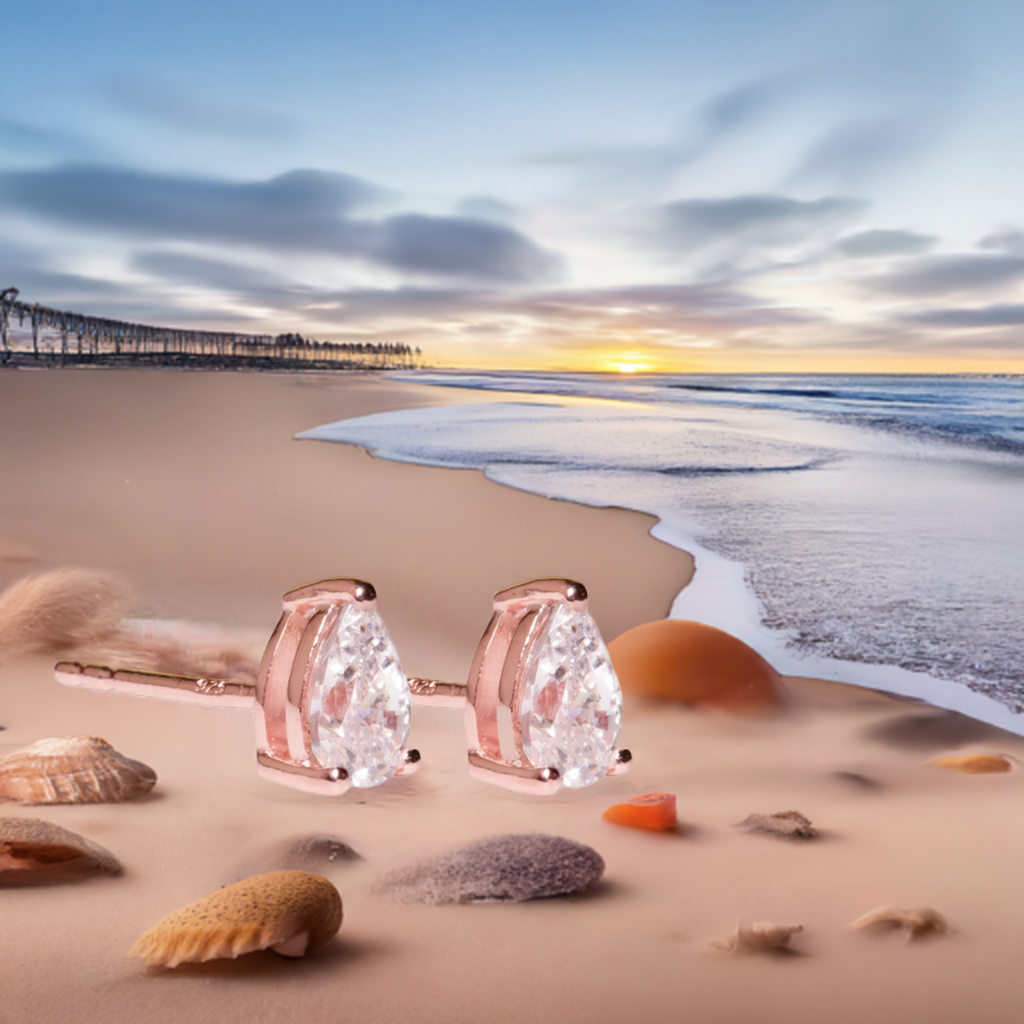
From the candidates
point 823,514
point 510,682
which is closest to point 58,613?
point 510,682

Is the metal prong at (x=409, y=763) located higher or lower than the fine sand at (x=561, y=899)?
higher

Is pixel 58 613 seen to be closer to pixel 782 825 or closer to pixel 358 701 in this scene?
pixel 358 701

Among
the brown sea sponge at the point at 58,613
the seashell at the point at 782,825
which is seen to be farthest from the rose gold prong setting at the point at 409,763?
the brown sea sponge at the point at 58,613

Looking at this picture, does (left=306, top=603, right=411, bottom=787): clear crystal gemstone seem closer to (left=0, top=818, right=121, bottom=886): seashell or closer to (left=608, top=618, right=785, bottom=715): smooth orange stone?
(left=0, top=818, right=121, bottom=886): seashell

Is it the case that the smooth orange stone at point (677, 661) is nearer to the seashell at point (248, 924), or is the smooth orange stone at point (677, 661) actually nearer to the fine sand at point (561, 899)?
the fine sand at point (561, 899)

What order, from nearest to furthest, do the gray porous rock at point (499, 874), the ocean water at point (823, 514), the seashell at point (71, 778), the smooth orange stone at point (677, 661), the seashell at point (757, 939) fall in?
the seashell at point (757, 939), the gray porous rock at point (499, 874), the seashell at point (71, 778), the smooth orange stone at point (677, 661), the ocean water at point (823, 514)

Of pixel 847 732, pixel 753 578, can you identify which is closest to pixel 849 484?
pixel 753 578

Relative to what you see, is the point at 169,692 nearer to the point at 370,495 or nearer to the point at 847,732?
the point at 847,732
